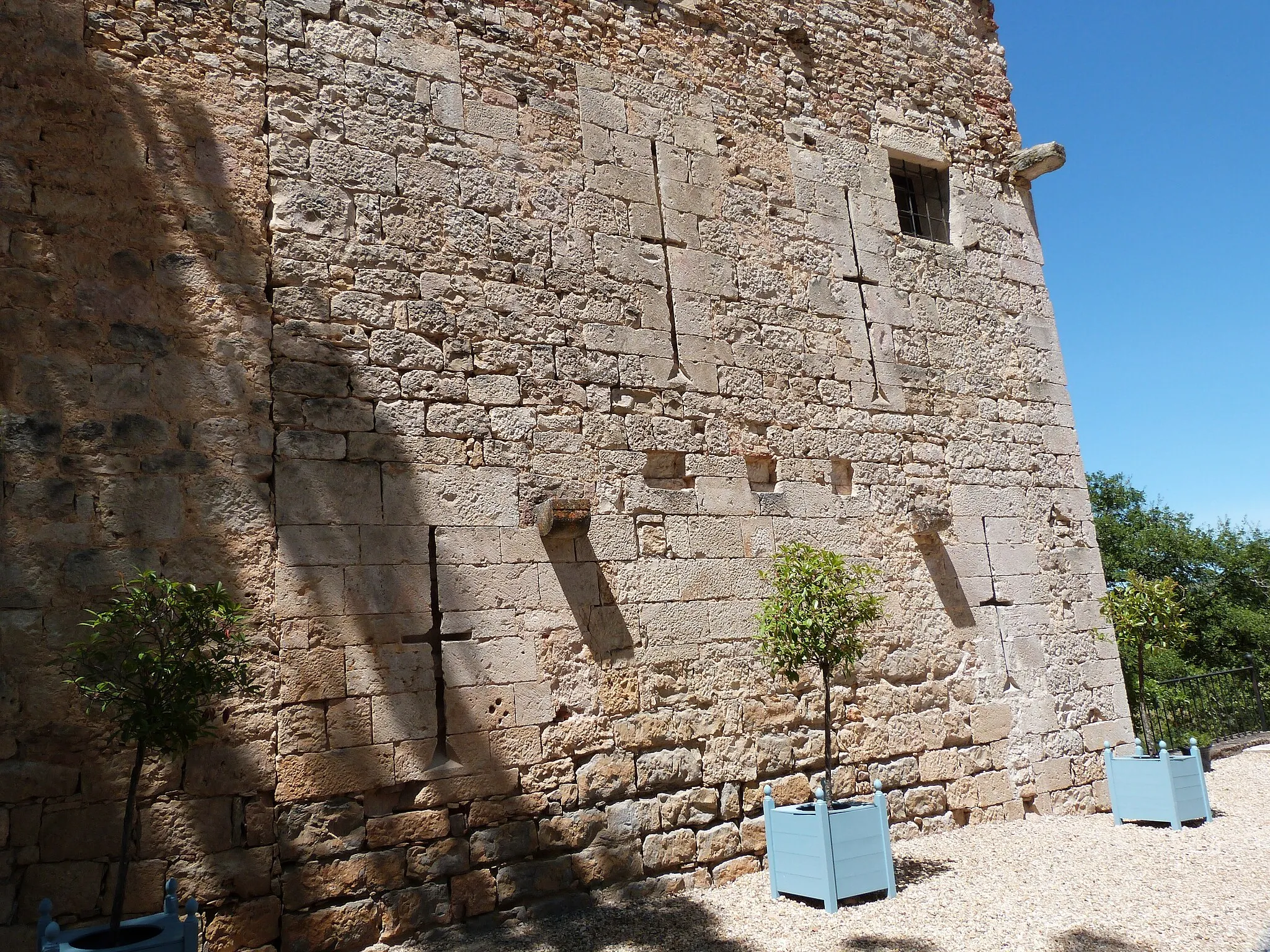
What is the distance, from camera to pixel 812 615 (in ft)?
16.5

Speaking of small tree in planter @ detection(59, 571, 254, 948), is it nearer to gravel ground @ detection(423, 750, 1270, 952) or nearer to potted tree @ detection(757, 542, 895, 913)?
gravel ground @ detection(423, 750, 1270, 952)

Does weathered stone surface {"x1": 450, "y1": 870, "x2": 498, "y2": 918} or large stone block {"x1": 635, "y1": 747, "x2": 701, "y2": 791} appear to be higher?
large stone block {"x1": 635, "y1": 747, "x2": 701, "y2": 791}

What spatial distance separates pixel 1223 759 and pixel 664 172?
7954mm

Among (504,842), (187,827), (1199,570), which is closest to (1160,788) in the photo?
(504,842)

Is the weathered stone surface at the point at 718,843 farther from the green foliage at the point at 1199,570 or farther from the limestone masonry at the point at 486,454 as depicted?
the green foliage at the point at 1199,570

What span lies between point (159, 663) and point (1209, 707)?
457 inches

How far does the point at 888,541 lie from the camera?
641 centimetres

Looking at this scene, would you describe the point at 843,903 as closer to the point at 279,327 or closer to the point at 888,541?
the point at 888,541

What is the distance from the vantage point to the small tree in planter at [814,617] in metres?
5.02

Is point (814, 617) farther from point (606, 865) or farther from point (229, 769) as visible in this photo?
point (229, 769)

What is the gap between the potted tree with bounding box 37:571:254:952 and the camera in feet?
11.0

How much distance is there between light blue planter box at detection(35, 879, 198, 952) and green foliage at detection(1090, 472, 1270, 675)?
14901 millimetres

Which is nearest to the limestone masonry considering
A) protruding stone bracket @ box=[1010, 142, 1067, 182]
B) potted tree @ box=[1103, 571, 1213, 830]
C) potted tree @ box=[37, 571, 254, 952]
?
potted tree @ box=[37, 571, 254, 952]

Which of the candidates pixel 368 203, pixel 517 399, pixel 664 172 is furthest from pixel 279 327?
pixel 664 172
